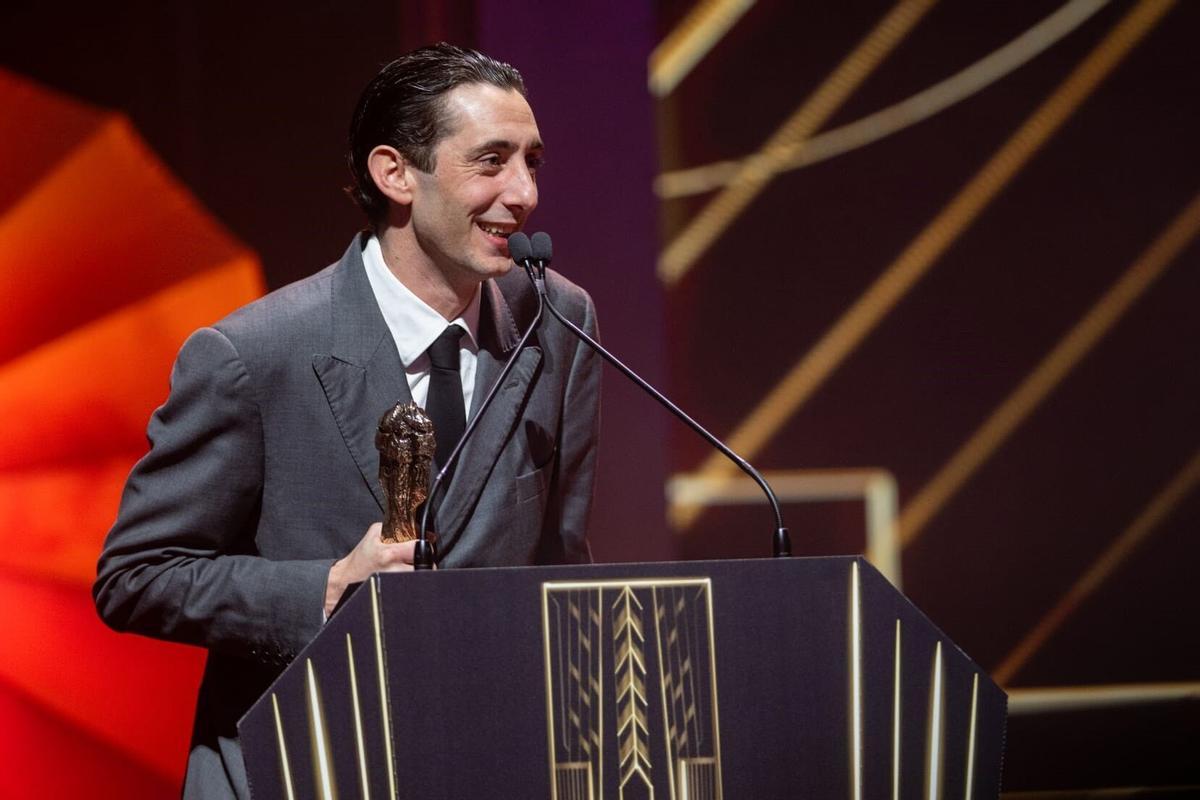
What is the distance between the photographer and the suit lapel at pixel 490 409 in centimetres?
170

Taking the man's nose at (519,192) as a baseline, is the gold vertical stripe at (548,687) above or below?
below

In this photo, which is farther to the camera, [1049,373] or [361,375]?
[1049,373]

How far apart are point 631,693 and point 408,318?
801 millimetres

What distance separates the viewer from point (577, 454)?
1.94 meters

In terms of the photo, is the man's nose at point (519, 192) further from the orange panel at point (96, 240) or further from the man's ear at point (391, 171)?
the orange panel at point (96, 240)

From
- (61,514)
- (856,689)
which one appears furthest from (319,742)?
(61,514)

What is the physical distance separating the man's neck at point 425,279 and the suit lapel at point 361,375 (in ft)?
0.22

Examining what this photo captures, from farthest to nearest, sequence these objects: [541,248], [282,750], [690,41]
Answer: [690,41], [541,248], [282,750]

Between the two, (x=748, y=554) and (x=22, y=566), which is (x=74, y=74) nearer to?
(x=22, y=566)

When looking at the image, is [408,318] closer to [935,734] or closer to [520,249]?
[520,249]

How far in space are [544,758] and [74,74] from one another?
2177 mm

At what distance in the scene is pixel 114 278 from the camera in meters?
2.71

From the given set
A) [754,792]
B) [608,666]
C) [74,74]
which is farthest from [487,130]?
[74,74]

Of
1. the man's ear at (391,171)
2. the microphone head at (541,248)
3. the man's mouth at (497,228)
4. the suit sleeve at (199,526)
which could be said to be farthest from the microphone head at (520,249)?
the suit sleeve at (199,526)
